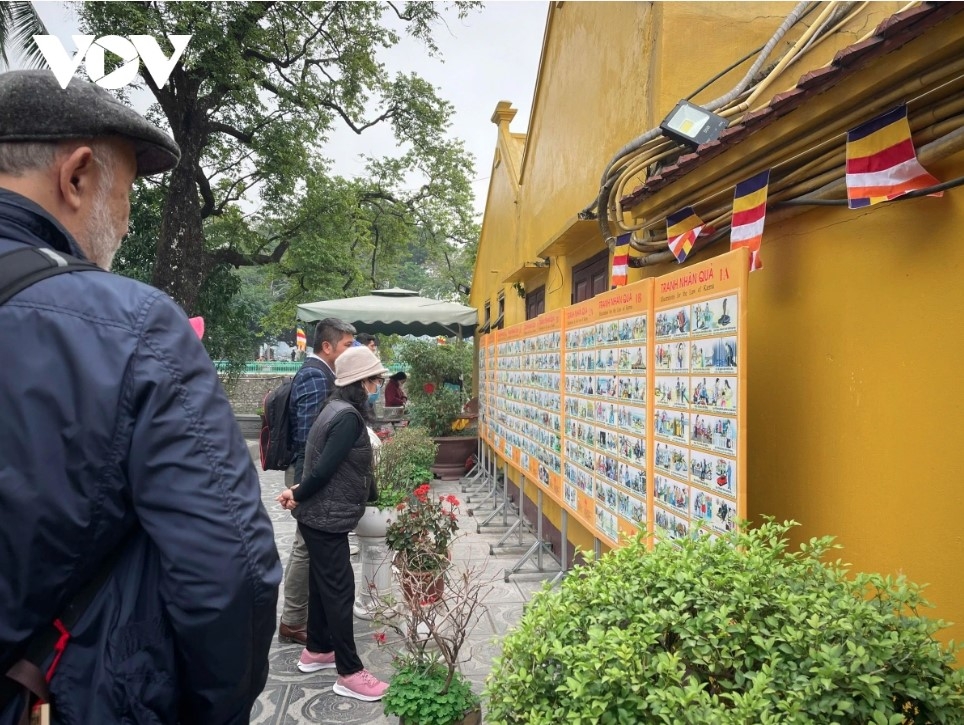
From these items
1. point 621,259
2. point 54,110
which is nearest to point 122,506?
point 54,110

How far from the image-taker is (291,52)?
13.9 m

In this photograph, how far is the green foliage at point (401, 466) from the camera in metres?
5.19

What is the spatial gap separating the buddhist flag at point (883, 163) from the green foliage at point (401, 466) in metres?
3.86

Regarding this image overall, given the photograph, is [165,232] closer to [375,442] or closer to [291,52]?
[291,52]

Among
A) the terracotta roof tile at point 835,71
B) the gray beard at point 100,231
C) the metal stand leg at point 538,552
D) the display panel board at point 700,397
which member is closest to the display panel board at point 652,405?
the display panel board at point 700,397

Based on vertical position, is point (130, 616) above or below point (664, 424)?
below

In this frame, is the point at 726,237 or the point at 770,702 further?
the point at 726,237

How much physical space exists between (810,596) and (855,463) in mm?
939

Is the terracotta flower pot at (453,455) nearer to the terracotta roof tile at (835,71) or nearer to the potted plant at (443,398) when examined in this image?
the potted plant at (443,398)

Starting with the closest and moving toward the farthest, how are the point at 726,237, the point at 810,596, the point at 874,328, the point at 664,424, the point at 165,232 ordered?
the point at 810,596 → the point at 874,328 → the point at 664,424 → the point at 726,237 → the point at 165,232

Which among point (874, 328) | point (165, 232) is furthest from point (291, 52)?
point (874, 328)

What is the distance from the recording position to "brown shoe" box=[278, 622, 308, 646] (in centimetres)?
457

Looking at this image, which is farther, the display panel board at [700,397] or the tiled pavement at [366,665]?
the tiled pavement at [366,665]

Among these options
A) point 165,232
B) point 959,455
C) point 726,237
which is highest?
point 165,232
